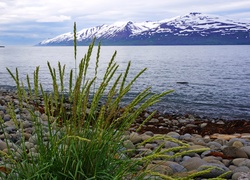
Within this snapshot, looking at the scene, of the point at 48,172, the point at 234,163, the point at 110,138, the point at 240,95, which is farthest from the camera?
the point at 240,95

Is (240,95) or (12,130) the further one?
(240,95)

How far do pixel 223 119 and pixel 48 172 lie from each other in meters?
16.5

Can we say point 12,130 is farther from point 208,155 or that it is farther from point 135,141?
point 208,155

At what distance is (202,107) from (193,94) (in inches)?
207

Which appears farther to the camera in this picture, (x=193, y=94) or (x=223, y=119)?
(x=193, y=94)

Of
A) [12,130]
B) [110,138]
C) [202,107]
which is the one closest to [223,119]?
[202,107]

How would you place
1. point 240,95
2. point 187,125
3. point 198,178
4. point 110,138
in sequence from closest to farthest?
1. point 110,138
2. point 198,178
3. point 187,125
4. point 240,95

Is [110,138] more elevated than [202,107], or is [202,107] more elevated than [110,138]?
[110,138]

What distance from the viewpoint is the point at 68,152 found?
3.47 meters

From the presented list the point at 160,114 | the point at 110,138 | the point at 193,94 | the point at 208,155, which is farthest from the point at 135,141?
the point at 193,94

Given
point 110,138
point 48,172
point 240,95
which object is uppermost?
point 110,138

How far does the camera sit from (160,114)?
1958 centimetres

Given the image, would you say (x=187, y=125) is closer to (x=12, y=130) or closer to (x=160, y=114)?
(x=160, y=114)

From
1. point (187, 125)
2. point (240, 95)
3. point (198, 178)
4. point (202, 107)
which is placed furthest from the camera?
point (240, 95)
